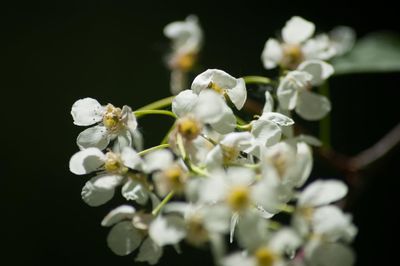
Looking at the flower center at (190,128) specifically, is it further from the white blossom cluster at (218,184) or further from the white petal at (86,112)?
the white petal at (86,112)

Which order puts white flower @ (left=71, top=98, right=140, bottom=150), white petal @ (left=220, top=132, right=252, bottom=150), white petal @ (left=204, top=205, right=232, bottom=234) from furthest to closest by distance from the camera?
white flower @ (left=71, top=98, right=140, bottom=150), white petal @ (left=220, top=132, right=252, bottom=150), white petal @ (left=204, top=205, right=232, bottom=234)

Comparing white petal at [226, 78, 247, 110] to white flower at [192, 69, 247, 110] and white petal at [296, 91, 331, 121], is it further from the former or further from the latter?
white petal at [296, 91, 331, 121]

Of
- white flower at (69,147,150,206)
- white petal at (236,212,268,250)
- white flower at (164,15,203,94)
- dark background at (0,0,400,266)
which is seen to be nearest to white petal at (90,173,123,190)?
white flower at (69,147,150,206)

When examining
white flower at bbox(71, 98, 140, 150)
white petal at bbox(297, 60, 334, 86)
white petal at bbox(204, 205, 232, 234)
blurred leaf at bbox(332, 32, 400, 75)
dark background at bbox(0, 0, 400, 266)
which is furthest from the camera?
dark background at bbox(0, 0, 400, 266)

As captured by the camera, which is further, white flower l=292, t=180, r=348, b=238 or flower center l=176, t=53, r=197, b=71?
flower center l=176, t=53, r=197, b=71

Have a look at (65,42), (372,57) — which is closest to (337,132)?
(372,57)

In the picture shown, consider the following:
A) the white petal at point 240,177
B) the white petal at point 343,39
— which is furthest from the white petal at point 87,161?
the white petal at point 343,39

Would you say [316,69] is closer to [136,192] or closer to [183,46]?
[136,192]
